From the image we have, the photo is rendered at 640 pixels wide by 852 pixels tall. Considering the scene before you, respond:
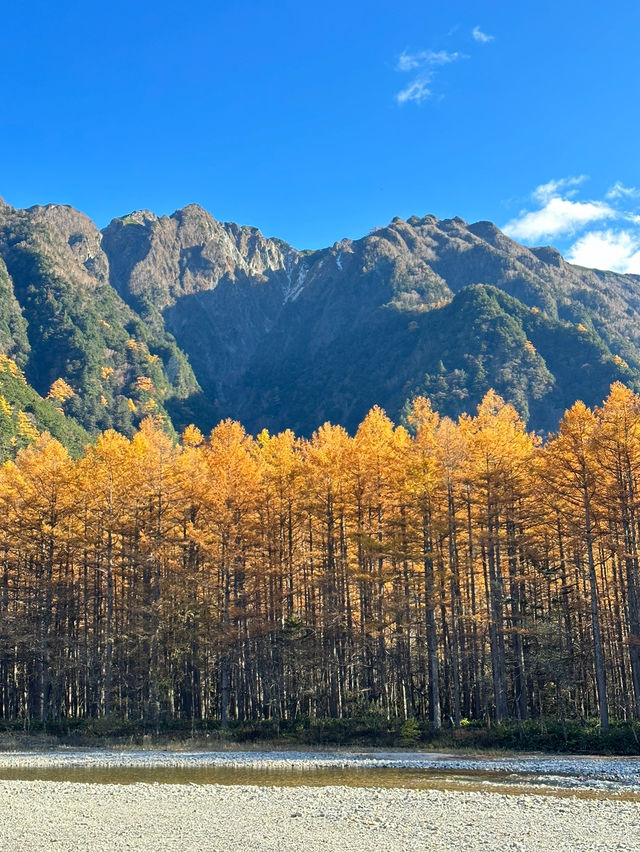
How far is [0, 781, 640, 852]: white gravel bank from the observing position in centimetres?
1395

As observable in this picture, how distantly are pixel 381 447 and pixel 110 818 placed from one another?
22534 mm

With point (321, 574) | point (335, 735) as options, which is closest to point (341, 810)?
point (335, 735)

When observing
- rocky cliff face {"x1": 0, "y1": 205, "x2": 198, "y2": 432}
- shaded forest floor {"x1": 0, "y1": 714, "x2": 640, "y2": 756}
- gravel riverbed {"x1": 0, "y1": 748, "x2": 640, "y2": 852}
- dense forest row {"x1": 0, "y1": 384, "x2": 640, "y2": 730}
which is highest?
rocky cliff face {"x1": 0, "y1": 205, "x2": 198, "y2": 432}

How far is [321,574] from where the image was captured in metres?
35.7

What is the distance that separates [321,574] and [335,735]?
7465 millimetres

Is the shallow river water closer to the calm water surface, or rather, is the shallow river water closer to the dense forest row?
the calm water surface

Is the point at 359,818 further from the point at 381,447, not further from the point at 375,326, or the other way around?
the point at 375,326

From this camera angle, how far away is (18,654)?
39.0m

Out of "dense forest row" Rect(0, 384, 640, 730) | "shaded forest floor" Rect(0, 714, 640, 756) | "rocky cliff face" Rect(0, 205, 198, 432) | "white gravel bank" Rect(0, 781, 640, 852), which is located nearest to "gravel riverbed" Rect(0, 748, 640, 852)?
"white gravel bank" Rect(0, 781, 640, 852)

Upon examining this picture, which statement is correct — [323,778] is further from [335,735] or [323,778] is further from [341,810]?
[335,735]

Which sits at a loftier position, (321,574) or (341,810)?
(321,574)

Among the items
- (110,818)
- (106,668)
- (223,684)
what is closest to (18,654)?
(106,668)

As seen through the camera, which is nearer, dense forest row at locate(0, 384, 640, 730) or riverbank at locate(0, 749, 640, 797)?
riverbank at locate(0, 749, 640, 797)

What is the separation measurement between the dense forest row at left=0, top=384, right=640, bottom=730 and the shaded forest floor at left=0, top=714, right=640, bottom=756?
1068 millimetres
